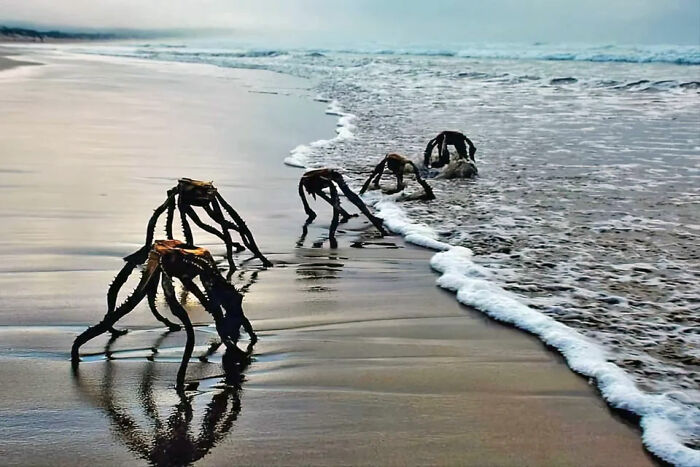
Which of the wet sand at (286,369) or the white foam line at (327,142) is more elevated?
the wet sand at (286,369)

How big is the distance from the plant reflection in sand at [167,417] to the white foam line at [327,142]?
6497 millimetres

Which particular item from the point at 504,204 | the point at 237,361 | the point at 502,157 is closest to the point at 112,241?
the point at 237,361

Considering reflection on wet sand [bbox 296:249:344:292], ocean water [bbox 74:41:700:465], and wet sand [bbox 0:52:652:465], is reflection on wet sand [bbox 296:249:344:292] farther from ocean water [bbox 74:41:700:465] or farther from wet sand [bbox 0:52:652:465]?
ocean water [bbox 74:41:700:465]

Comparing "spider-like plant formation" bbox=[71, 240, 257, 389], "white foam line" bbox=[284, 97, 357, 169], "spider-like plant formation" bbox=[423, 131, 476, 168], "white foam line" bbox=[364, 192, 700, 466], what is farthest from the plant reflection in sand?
"spider-like plant formation" bbox=[423, 131, 476, 168]

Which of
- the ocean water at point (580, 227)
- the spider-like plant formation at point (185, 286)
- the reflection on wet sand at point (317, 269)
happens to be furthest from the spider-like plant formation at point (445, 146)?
the spider-like plant formation at point (185, 286)

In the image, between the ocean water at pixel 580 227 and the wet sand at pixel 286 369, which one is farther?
the ocean water at pixel 580 227

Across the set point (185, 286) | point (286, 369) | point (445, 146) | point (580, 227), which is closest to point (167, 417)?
point (185, 286)

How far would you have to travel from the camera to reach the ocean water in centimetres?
376

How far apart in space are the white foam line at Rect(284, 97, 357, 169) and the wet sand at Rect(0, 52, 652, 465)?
256cm

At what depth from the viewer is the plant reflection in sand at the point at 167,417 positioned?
276 cm

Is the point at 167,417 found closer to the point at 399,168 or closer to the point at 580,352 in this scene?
the point at 580,352

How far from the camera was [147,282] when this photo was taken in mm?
3232

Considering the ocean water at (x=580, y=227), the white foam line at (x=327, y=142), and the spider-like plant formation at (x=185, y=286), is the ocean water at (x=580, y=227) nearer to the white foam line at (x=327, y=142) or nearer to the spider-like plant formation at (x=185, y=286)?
the white foam line at (x=327, y=142)

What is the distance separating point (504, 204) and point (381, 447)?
533 centimetres
